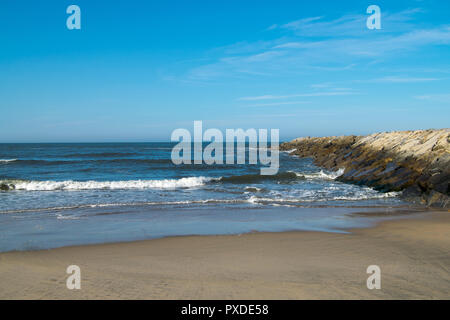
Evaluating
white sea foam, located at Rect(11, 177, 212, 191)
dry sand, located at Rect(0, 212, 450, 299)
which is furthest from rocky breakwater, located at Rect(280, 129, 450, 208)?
white sea foam, located at Rect(11, 177, 212, 191)

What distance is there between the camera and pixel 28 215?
36.0 feet

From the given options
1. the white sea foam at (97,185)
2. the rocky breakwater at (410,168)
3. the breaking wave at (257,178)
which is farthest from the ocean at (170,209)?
the breaking wave at (257,178)

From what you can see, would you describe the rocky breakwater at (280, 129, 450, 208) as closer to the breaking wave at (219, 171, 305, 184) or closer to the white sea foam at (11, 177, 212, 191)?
the breaking wave at (219, 171, 305, 184)

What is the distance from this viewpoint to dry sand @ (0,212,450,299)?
4.72 meters

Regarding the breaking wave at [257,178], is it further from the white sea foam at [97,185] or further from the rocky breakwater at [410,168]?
the rocky breakwater at [410,168]

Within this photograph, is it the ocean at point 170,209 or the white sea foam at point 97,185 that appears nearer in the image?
the ocean at point 170,209

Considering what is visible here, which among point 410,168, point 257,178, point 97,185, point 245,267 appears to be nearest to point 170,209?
point 245,267

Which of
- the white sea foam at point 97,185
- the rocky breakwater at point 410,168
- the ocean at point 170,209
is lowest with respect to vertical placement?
the ocean at point 170,209

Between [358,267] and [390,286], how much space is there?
0.94m

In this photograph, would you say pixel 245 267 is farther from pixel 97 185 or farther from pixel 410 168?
pixel 97 185

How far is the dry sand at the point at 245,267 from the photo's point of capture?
4719mm

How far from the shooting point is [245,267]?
5863 mm
